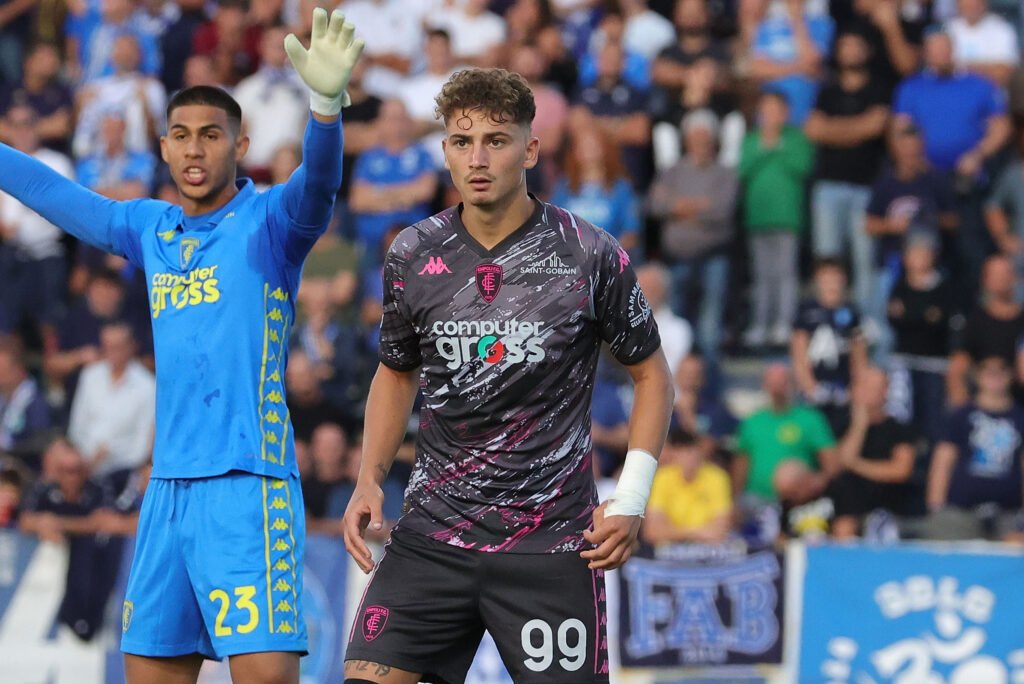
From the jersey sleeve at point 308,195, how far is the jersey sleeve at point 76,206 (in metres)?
0.56

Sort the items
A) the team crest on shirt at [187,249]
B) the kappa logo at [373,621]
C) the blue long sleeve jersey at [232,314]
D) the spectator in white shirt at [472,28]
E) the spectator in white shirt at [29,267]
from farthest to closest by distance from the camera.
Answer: the spectator in white shirt at [472,28]
the spectator in white shirt at [29,267]
the team crest on shirt at [187,249]
the blue long sleeve jersey at [232,314]
the kappa logo at [373,621]

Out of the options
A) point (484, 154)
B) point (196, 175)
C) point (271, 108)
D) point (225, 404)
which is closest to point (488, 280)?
point (484, 154)

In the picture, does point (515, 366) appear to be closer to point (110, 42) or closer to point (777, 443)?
point (777, 443)

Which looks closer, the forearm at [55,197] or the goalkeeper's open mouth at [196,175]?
the goalkeeper's open mouth at [196,175]

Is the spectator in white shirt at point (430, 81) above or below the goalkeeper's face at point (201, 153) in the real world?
above

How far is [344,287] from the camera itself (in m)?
13.9

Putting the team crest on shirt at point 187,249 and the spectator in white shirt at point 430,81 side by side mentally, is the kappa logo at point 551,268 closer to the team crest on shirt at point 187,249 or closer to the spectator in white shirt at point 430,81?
the team crest on shirt at point 187,249

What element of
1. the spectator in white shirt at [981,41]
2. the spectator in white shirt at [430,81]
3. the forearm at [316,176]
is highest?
the spectator in white shirt at [981,41]

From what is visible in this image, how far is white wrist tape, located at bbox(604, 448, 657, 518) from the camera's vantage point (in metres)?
5.51

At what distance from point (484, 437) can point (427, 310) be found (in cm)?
47

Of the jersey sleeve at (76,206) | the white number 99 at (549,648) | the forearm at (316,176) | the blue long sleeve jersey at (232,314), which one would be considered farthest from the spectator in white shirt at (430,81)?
the white number 99 at (549,648)

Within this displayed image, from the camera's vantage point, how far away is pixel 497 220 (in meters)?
5.84

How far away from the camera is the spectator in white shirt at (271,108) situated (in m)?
15.1

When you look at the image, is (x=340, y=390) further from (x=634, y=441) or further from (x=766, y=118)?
(x=634, y=441)
